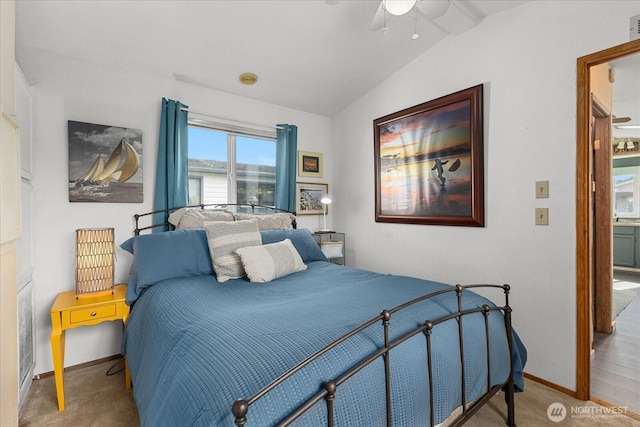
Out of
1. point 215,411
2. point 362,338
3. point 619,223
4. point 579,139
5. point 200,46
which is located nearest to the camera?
point 215,411

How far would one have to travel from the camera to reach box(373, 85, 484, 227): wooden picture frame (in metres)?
2.48

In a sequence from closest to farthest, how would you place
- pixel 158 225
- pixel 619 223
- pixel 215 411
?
pixel 215 411
pixel 158 225
pixel 619 223

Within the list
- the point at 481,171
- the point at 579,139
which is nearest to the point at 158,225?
the point at 481,171

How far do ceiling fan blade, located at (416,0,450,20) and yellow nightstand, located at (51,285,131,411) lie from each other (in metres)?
2.66

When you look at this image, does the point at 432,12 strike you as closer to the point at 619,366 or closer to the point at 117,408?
the point at 619,366

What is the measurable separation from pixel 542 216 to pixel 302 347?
1975 mm

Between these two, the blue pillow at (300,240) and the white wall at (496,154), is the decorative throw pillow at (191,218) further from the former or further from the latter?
the blue pillow at (300,240)

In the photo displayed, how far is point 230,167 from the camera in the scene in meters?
3.18

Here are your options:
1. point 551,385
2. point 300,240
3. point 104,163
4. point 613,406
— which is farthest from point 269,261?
Result: point 613,406

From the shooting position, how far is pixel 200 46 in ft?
7.86

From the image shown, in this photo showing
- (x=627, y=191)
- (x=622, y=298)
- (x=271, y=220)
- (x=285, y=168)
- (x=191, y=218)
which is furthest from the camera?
(x=627, y=191)

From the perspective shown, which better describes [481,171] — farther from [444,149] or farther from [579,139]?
[579,139]

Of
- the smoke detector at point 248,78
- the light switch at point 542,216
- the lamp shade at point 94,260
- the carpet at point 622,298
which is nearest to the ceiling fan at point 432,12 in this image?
the smoke detector at point 248,78

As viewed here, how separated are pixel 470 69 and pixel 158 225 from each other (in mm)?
2903
